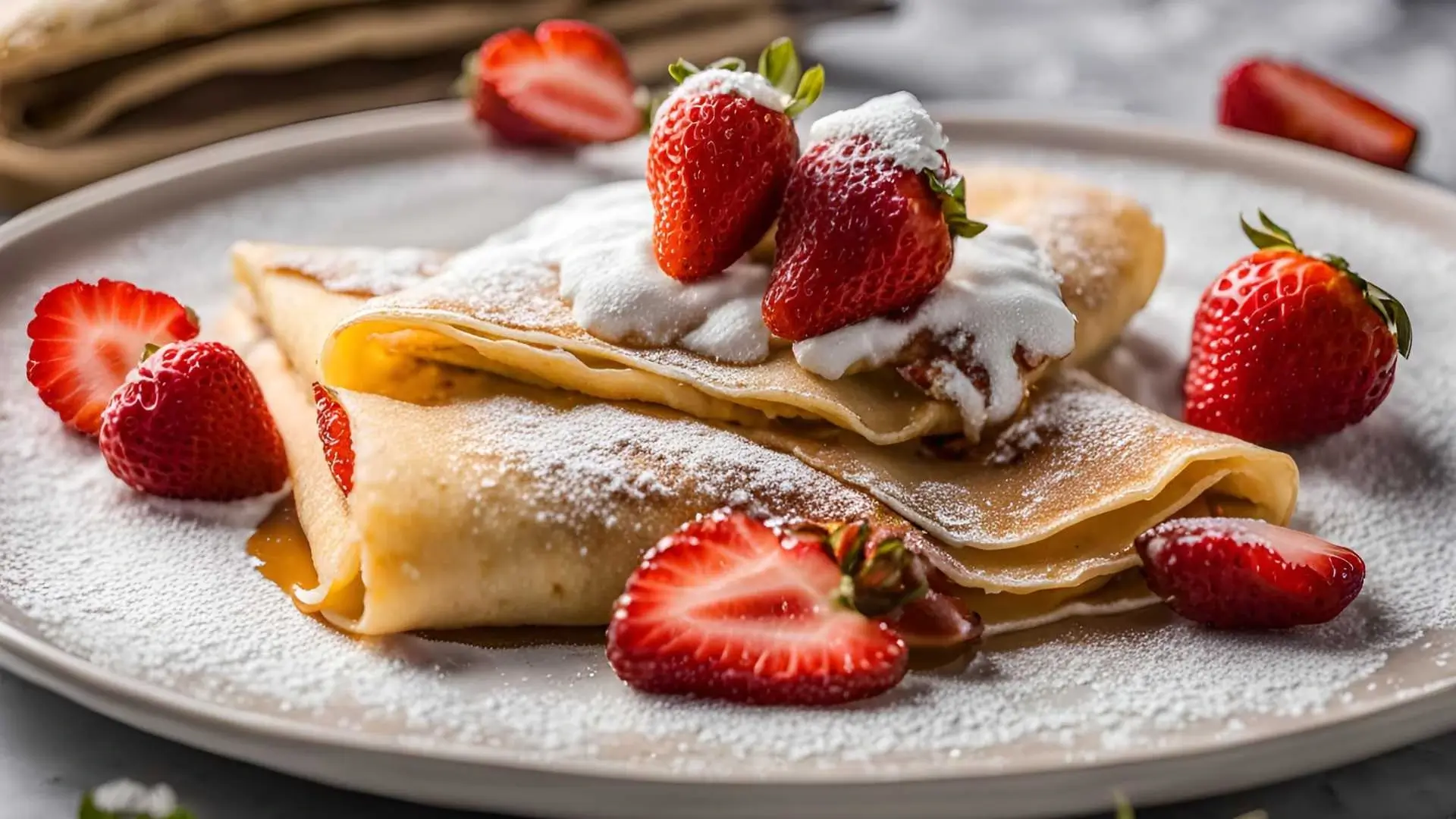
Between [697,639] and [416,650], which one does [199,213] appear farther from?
[697,639]

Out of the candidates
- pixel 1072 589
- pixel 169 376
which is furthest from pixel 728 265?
pixel 169 376

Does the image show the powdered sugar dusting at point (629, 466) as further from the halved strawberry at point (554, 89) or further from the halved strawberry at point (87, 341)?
the halved strawberry at point (554, 89)

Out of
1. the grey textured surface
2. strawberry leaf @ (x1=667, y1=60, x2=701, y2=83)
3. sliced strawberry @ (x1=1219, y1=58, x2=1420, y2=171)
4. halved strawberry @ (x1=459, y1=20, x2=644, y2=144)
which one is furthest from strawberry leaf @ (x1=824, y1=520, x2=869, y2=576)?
sliced strawberry @ (x1=1219, y1=58, x2=1420, y2=171)

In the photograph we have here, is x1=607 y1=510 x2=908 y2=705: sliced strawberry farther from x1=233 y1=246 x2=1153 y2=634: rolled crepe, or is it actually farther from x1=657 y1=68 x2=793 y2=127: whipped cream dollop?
x1=657 y1=68 x2=793 y2=127: whipped cream dollop

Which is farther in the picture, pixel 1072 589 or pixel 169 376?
pixel 169 376

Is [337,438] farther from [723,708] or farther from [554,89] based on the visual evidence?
[554,89]
